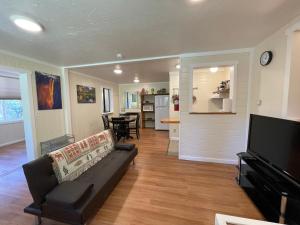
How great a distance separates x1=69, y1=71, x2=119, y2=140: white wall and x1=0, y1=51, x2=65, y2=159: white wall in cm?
84

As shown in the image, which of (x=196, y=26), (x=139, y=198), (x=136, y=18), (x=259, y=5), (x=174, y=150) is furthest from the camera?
(x=174, y=150)

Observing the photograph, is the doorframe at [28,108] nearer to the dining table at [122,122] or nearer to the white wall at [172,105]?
the dining table at [122,122]

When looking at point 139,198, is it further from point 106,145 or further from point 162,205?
point 106,145

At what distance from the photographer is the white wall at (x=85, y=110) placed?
4.48 meters

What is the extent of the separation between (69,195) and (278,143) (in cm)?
239

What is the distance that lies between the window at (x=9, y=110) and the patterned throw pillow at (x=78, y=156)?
4.56m

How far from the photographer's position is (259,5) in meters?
1.53

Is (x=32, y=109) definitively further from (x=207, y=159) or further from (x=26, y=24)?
(x=207, y=159)

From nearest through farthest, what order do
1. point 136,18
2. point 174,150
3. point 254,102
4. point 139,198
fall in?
point 136,18, point 139,198, point 254,102, point 174,150

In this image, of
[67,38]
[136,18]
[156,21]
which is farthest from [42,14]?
[156,21]

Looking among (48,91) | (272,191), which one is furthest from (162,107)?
(272,191)

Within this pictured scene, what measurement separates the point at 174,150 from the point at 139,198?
2123mm

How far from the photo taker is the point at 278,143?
1.69m

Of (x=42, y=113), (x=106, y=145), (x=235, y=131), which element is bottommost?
(x=106, y=145)
